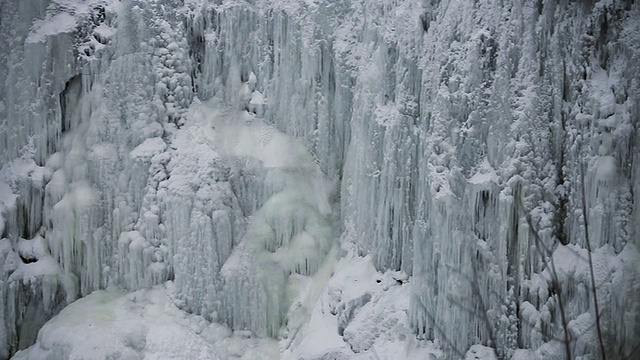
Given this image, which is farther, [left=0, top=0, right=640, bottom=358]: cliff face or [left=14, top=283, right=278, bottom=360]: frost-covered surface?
[left=14, top=283, right=278, bottom=360]: frost-covered surface

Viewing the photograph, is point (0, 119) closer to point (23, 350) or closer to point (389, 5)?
point (23, 350)

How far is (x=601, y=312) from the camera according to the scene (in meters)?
6.27

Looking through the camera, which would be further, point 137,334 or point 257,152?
point 257,152

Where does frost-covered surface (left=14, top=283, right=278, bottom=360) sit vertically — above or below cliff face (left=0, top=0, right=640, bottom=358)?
below

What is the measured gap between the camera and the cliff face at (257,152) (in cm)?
723

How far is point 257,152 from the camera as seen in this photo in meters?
9.24

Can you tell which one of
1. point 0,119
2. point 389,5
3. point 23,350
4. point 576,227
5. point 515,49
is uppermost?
point 389,5

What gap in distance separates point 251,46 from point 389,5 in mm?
1983

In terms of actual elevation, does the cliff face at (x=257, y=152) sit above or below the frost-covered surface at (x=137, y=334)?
above

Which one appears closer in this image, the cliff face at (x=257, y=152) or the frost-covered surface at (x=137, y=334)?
the cliff face at (x=257, y=152)

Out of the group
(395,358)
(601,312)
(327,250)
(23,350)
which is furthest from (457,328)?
(23,350)

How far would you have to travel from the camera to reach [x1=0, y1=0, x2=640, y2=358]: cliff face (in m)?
7.23

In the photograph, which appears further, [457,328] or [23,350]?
[23,350]

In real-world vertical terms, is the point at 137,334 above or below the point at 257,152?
below
